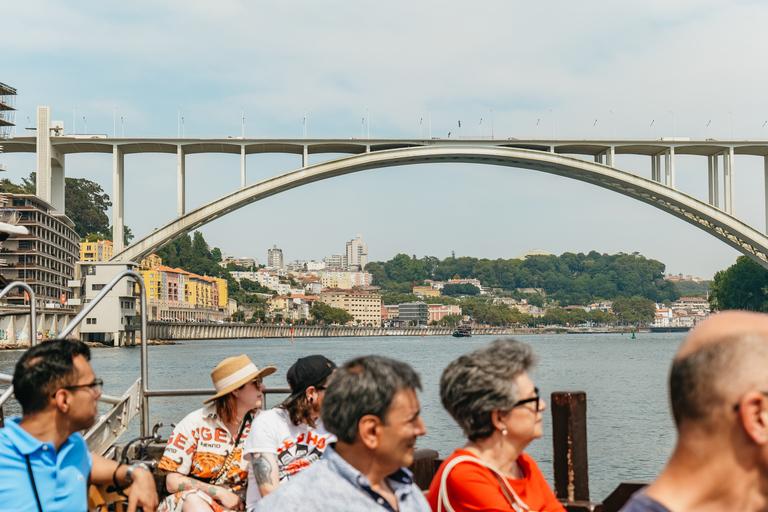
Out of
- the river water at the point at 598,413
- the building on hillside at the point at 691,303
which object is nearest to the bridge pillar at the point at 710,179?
the river water at the point at 598,413

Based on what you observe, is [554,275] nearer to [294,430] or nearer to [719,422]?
[294,430]

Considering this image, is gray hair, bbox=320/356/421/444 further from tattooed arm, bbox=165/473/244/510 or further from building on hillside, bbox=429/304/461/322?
building on hillside, bbox=429/304/461/322

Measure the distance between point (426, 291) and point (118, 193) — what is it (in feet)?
438

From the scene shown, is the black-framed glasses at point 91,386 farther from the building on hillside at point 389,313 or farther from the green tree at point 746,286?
the building on hillside at point 389,313

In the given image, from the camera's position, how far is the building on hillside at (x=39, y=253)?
42125mm

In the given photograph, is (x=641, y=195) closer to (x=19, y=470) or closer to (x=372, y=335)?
(x=19, y=470)

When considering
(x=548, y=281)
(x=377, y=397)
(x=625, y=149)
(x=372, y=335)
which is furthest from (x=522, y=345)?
(x=548, y=281)

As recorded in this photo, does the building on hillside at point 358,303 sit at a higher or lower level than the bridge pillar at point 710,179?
lower

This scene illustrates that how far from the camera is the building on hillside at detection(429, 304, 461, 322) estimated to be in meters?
136

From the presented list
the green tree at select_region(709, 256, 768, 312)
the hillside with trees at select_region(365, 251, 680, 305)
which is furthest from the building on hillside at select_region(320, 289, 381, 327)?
the green tree at select_region(709, 256, 768, 312)

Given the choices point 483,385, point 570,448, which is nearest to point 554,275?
point 570,448

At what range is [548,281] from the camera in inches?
6506

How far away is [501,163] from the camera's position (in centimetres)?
3234

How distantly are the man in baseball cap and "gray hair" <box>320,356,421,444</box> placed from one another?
3.65 ft
